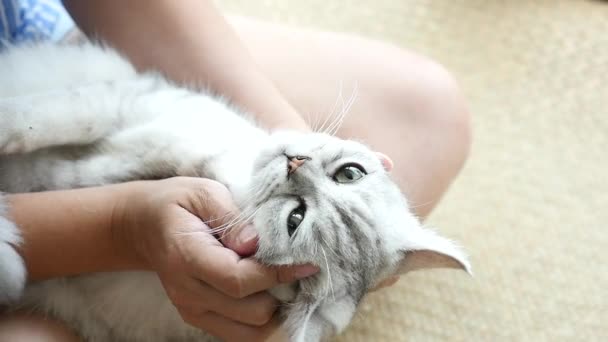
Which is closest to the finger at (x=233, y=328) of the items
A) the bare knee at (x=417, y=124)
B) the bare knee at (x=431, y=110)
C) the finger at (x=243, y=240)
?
the finger at (x=243, y=240)

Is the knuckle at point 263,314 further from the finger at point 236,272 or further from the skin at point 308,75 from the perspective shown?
the skin at point 308,75

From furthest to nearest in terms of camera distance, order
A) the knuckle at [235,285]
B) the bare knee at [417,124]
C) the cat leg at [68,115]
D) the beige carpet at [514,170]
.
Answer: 1. the beige carpet at [514,170]
2. the bare knee at [417,124]
3. the cat leg at [68,115]
4. the knuckle at [235,285]

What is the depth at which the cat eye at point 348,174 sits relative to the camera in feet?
2.85

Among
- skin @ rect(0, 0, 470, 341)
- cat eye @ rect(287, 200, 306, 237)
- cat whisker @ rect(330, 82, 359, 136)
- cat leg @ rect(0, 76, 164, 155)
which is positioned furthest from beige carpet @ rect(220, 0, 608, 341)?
cat leg @ rect(0, 76, 164, 155)

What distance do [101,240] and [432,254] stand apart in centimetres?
53

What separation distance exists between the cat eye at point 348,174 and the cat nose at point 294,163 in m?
0.06

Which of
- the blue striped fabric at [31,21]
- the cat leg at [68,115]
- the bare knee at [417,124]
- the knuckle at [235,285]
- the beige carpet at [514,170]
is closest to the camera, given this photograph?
the knuckle at [235,285]

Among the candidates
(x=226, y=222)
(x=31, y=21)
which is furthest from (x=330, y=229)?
(x=31, y=21)

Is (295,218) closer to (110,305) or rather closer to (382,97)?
(110,305)

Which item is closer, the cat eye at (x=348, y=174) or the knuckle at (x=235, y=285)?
the knuckle at (x=235, y=285)

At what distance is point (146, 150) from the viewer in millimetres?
942

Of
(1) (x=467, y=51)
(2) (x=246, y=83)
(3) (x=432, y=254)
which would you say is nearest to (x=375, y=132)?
(2) (x=246, y=83)

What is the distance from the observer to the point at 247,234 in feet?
2.61

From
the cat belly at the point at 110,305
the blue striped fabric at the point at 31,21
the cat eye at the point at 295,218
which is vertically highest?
the blue striped fabric at the point at 31,21
